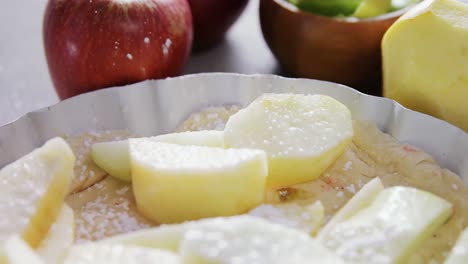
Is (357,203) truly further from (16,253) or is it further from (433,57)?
(16,253)

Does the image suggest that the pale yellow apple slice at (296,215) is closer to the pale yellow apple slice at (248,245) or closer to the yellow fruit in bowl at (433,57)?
the pale yellow apple slice at (248,245)

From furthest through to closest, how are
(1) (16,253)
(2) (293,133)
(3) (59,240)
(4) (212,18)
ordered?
(4) (212,18), (2) (293,133), (3) (59,240), (1) (16,253)

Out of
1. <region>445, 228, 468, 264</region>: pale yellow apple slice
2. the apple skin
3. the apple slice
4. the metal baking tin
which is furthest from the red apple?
<region>445, 228, 468, 264</region>: pale yellow apple slice

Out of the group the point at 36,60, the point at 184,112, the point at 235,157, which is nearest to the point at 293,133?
the point at 235,157

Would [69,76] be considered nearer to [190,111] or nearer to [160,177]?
[190,111]

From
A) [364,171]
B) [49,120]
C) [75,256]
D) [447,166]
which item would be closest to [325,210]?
[364,171]
